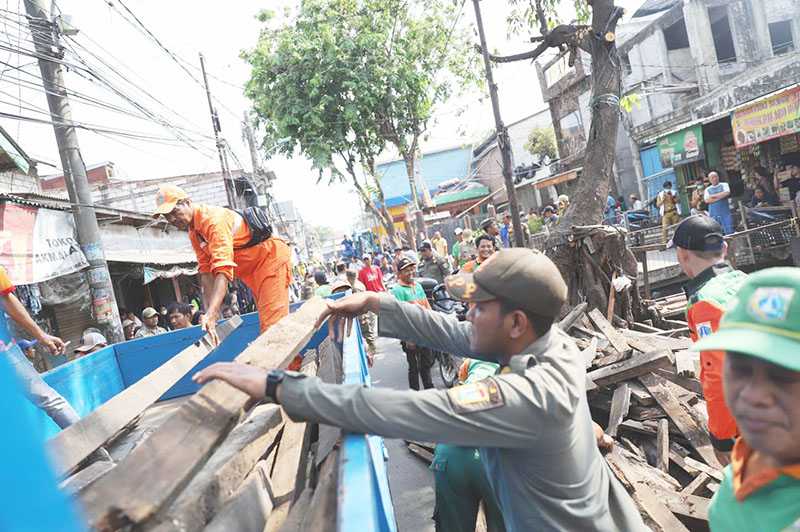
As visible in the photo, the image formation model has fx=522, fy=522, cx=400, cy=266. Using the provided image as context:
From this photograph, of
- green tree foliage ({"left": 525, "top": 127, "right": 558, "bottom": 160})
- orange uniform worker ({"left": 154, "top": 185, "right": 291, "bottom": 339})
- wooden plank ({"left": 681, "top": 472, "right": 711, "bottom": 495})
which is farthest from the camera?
green tree foliage ({"left": 525, "top": 127, "right": 558, "bottom": 160})

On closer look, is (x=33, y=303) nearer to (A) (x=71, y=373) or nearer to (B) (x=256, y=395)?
(A) (x=71, y=373)

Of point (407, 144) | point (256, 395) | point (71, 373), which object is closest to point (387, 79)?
point (407, 144)

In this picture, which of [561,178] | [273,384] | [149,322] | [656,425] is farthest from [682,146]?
[273,384]

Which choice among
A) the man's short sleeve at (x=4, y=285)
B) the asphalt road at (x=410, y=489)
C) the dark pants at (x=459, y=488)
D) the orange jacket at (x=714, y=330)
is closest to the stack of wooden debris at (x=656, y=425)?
the asphalt road at (x=410, y=489)

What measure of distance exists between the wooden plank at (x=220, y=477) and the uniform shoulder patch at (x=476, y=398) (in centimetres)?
73

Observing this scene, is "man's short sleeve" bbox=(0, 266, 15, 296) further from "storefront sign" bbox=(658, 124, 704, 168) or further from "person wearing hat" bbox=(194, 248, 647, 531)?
"storefront sign" bbox=(658, 124, 704, 168)

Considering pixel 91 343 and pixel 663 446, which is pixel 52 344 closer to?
pixel 91 343

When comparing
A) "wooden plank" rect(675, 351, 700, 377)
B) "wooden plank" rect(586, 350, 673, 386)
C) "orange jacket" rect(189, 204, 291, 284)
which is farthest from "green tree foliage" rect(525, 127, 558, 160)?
"orange jacket" rect(189, 204, 291, 284)

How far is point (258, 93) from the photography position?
17.0 metres

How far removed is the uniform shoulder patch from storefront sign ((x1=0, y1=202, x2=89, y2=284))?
25.7ft

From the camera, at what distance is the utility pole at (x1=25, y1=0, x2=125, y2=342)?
7012 mm

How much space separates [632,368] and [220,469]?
3707mm

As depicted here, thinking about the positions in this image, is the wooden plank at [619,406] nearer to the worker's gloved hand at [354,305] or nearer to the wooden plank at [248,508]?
the worker's gloved hand at [354,305]

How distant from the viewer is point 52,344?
13.4ft
